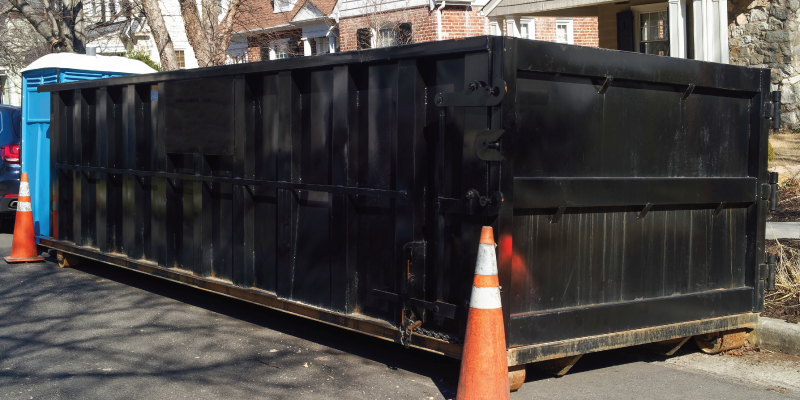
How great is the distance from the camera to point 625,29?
14586mm

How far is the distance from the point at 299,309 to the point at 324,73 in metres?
1.77

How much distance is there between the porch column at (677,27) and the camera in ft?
42.5

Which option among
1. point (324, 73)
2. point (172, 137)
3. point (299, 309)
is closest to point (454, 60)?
point (324, 73)

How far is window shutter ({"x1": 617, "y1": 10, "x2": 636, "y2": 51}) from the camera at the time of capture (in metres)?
14.5

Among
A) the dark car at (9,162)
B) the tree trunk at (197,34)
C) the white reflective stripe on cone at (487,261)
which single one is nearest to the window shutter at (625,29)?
the tree trunk at (197,34)

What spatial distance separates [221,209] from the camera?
20.8 feet

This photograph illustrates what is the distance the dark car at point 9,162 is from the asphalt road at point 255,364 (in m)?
5.21

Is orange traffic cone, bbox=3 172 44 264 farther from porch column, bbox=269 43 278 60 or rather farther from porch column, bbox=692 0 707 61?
porch column, bbox=269 43 278 60

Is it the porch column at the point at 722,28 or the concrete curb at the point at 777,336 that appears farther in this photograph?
the porch column at the point at 722,28

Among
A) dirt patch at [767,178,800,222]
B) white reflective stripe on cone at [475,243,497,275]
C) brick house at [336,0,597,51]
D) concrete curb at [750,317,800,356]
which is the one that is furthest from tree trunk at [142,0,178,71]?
concrete curb at [750,317,800,356]

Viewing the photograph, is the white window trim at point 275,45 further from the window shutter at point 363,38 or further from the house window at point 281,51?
the window shutter at point 363,38

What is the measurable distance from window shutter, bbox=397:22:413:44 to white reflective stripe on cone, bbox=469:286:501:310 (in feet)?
57.9

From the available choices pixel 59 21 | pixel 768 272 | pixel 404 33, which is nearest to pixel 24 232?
pixel 768 272

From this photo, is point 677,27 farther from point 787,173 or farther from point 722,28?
point 787,173
